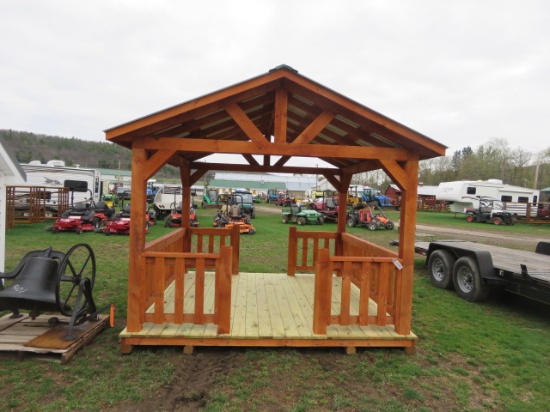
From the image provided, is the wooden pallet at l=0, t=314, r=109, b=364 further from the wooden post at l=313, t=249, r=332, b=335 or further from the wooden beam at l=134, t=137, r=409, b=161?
the wooden post at l=313, t=249, r=332, b=335

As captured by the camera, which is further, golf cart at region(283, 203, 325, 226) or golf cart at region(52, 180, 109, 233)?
golf cart at region(283, 203, 325, 226)

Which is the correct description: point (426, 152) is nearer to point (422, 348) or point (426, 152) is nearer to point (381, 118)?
point (381, 118)

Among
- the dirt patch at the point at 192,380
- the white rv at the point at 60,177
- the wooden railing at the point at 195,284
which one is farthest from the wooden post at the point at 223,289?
the white rv at the point at 60,177

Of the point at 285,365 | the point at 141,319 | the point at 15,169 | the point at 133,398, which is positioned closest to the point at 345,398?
the point at 285,365

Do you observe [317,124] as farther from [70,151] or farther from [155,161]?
[70,151]

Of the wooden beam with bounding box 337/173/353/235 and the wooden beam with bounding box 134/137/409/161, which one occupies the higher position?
the wooden beam with bounding box 134/137/409/161

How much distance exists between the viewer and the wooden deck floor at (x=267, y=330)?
3781 mm

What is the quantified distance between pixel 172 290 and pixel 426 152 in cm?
411

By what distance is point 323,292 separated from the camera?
153 inches

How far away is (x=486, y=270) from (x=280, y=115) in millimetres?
4483

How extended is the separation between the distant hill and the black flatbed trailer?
81.9 metres

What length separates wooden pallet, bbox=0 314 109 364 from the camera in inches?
138

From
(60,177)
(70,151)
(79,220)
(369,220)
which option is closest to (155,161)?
(79,220)

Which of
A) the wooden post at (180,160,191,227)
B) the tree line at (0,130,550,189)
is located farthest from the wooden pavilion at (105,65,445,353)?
the tree line at (0,130,550,189)
